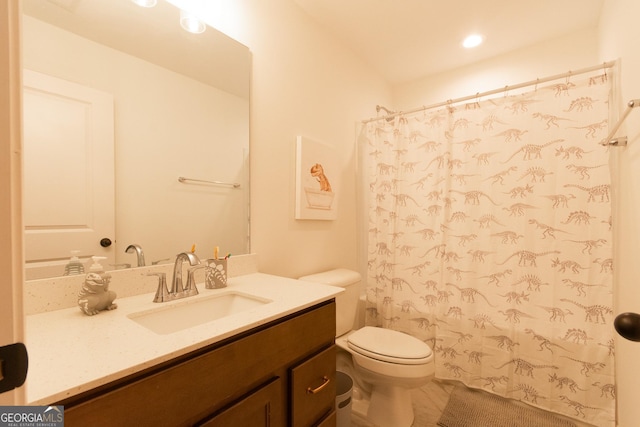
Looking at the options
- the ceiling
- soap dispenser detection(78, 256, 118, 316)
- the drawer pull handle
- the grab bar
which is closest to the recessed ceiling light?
the ceiling

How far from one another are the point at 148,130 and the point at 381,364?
60.4 inches

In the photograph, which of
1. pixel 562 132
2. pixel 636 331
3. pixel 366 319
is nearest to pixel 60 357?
pixel 636 331

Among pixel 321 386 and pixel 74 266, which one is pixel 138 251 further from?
pixel 321 386

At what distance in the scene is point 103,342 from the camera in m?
0.67

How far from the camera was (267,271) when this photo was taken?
1.58 metres

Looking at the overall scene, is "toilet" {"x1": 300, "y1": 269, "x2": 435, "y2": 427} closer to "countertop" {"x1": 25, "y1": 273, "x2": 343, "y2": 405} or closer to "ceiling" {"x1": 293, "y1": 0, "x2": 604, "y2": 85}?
"countertop" {"x1": 25, "y1": 273, "x2": 343, "y2": 405}

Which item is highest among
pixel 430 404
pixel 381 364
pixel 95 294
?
pixel 95 294

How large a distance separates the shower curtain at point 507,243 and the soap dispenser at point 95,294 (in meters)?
1.70

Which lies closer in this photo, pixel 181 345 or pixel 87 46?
pixel 181 345

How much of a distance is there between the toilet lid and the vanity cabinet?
422 mm

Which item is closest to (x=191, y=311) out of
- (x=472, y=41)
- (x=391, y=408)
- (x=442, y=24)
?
(x=391, y=408)

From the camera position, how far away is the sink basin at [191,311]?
93 centimetres

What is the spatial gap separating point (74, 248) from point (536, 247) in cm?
217

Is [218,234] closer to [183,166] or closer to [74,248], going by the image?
[183,166]
